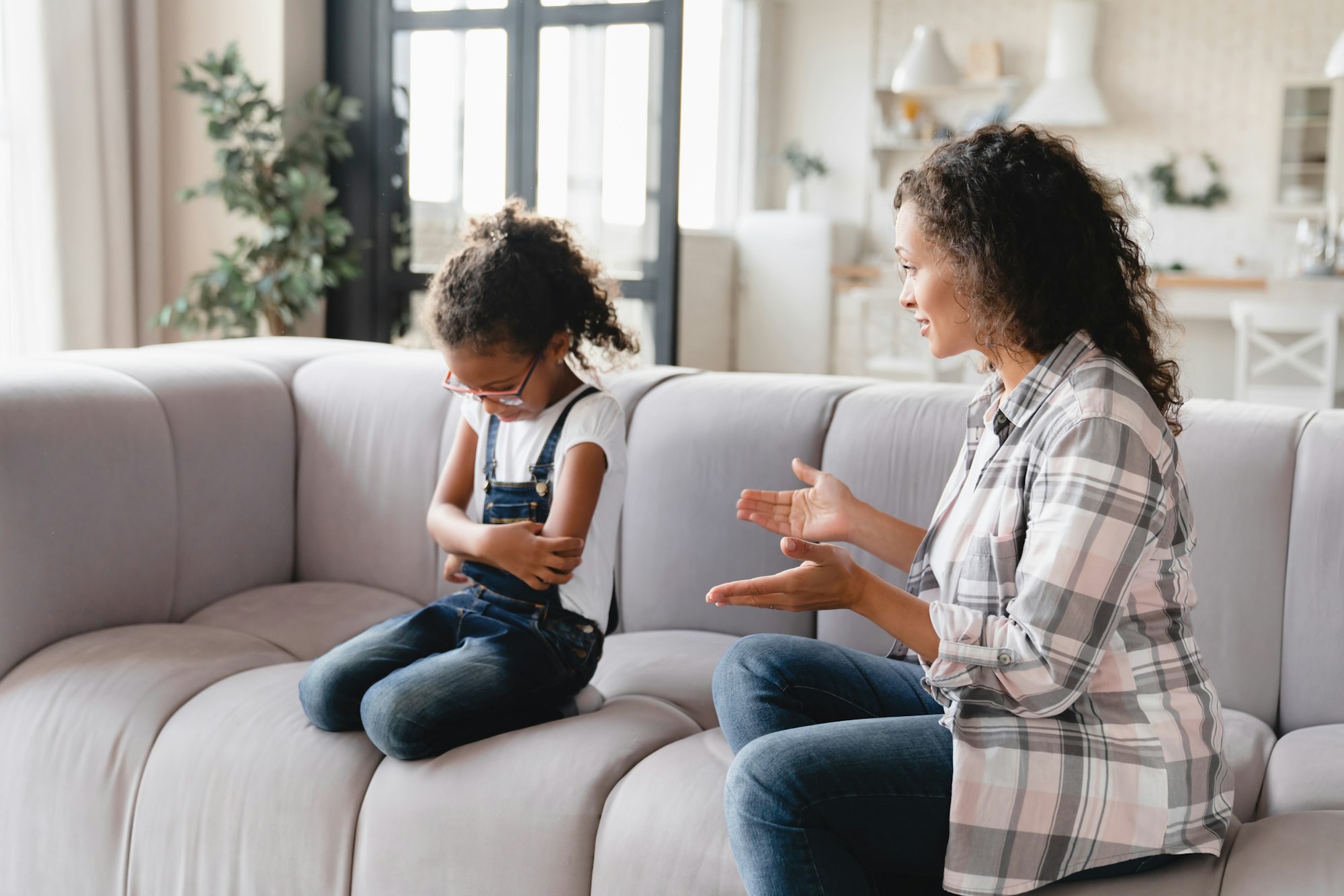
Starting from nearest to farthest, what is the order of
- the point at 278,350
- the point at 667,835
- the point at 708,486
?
the point at 667,835 → the point at 708,486 → the point at 278,350

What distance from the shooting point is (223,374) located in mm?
2178

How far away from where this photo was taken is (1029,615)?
3.37 feet

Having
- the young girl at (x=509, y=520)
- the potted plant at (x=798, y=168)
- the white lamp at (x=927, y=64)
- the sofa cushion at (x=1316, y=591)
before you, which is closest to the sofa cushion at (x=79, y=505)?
the young girl at (x=509, y=520)

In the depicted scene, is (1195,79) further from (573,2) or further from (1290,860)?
(1290,860)

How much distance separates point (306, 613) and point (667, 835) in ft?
3.16

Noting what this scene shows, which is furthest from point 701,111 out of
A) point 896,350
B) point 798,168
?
point 896,350

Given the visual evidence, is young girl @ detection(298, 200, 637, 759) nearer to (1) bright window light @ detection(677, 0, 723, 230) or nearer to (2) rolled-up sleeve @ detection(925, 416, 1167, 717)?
(2) rolled-up sleeve @ detection(925, 416, 1167, 717)

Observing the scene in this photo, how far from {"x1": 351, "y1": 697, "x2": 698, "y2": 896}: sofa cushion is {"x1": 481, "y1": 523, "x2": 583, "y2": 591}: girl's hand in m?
0.19

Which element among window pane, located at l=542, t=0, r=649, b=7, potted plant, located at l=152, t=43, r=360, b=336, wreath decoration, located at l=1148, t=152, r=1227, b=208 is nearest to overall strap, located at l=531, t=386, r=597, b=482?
potted plant, located at l=152, t=43, r=360, b=336

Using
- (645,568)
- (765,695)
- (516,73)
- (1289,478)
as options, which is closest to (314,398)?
(645,568)

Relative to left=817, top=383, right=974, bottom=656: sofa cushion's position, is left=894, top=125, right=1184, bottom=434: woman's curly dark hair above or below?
above

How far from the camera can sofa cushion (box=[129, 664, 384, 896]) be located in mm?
1441

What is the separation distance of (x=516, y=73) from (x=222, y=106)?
999 mm

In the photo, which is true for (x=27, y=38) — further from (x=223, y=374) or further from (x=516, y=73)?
(x=223, y=374)
